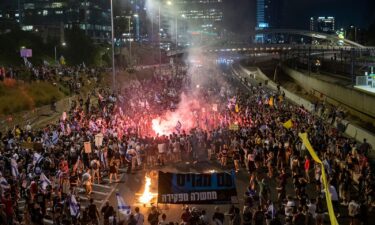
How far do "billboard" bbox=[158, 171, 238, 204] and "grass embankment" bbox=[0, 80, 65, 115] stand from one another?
1986cm

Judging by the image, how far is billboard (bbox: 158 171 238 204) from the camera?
10750mm

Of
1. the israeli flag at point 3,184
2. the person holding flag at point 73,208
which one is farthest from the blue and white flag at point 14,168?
the person holding flag at point 73,208

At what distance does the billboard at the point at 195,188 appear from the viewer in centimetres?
1075

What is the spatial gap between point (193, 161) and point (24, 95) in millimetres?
14517

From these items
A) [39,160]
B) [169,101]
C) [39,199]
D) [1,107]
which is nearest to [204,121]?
[169,101]

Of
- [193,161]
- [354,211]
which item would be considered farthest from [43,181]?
[354,211]

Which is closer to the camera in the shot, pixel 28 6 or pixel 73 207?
pixel 73 207

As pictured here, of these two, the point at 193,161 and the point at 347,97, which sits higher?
the point at 347,97

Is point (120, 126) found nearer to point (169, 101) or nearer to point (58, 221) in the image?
point (169, 101)

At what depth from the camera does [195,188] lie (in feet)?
35.3

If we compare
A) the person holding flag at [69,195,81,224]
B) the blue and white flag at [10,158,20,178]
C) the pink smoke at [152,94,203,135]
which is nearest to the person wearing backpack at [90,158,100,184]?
the blue and white flag at [10,158,20,178]

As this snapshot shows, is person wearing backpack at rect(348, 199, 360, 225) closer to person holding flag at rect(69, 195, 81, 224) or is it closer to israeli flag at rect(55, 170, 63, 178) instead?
person holding flag at rect(69, 195, 81, 224)

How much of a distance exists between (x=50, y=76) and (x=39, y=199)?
2538 centimetres

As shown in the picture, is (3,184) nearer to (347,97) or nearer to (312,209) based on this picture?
(312,209)
